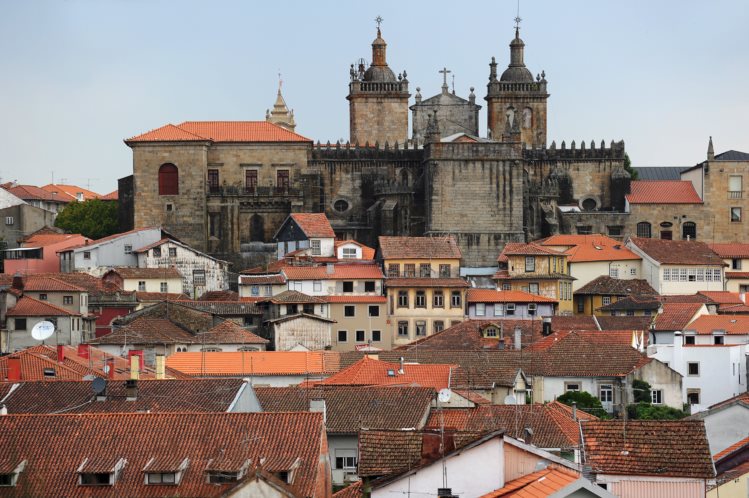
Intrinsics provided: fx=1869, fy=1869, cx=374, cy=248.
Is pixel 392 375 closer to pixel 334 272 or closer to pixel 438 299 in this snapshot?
pixel 438 299

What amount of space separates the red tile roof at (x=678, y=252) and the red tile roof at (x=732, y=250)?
138cm

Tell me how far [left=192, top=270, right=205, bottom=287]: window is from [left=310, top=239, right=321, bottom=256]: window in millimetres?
5577

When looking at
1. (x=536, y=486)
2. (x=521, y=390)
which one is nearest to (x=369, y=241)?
(x=521, y=390)

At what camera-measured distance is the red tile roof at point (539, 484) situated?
25.5m

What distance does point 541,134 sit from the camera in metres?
114

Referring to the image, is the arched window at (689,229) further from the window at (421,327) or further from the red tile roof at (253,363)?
the red tile roof at (253,363)

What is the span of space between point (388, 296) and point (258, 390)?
118 ft

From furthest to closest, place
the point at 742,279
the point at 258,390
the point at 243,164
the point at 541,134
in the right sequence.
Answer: the point at 541,134 → the point at 243,164 → the point at 742,279 → the point at 258,390

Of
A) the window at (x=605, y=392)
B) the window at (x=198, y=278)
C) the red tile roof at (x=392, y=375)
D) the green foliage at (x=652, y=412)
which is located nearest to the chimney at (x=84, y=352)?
the red tile roof at (x=392, y=375)

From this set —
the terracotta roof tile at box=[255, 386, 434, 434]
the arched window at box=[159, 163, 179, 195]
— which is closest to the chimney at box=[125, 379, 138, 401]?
the terracotta roof tile at box=[255, 386, 434, 434]

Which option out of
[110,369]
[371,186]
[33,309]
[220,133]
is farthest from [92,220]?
[110,369]

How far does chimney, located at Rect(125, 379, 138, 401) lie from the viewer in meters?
39.8

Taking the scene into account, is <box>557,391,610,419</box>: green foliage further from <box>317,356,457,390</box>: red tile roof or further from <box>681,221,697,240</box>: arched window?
<box>681,221,697,240</box>: arched window

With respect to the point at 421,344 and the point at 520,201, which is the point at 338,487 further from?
the point at 520,201
